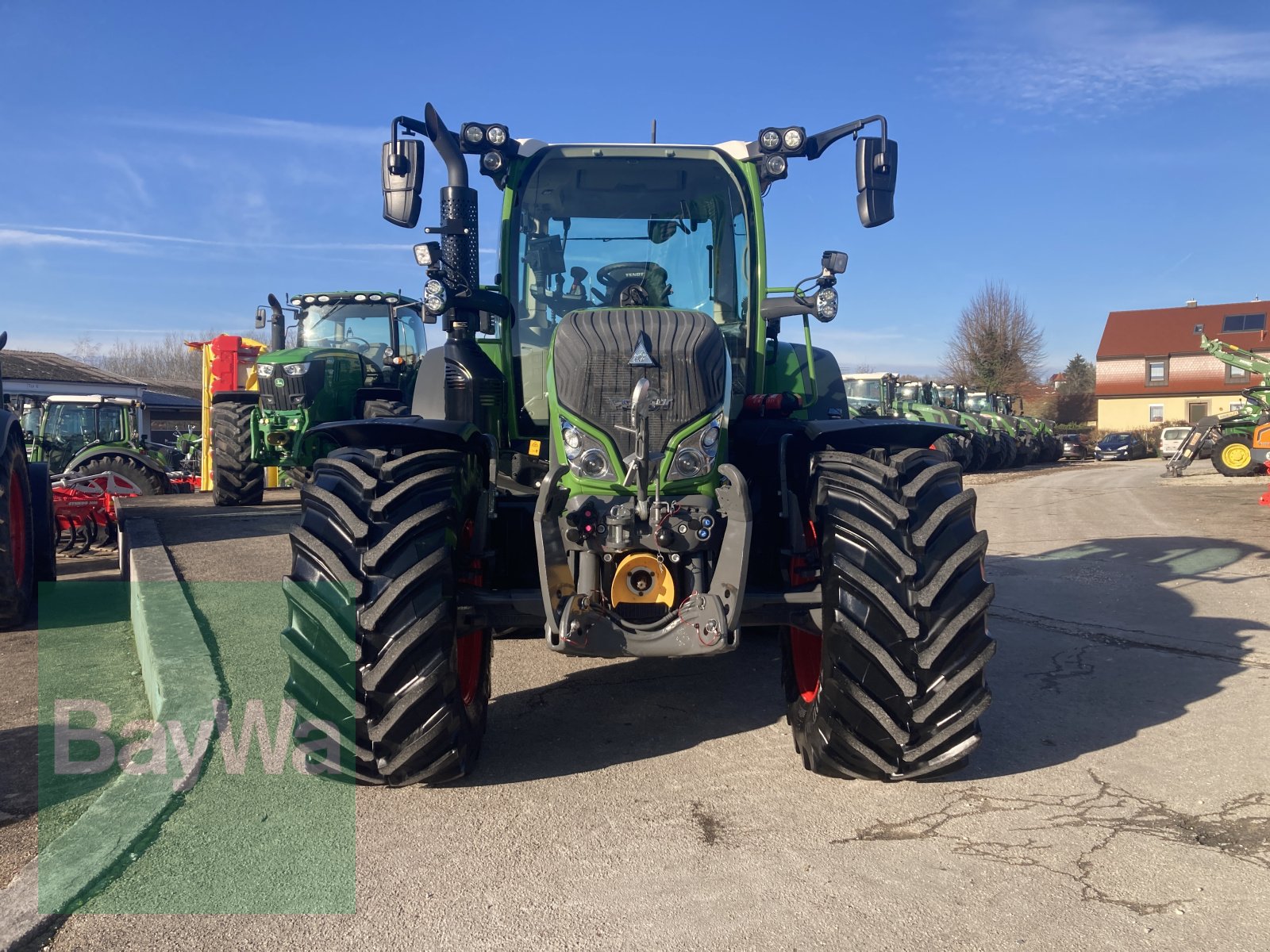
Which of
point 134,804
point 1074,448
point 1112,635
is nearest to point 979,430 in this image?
point 1074,448

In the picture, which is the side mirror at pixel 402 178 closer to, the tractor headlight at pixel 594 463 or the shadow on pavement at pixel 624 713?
the tractor headlight at pixel 594 463

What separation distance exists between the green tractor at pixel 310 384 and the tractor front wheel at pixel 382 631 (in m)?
9.19

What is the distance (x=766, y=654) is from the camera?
623 cm

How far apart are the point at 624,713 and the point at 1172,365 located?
59350mm

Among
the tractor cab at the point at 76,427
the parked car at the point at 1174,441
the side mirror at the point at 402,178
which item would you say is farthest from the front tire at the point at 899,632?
the parked car at the point at 1174,441

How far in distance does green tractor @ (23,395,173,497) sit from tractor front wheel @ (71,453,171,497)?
11mm

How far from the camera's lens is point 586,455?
404cm

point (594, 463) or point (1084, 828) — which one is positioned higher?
point (594, 463)

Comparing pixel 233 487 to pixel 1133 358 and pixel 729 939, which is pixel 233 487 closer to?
pixel 729 939

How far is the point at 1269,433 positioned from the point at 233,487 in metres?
20.8

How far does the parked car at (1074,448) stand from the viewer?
39.5 m

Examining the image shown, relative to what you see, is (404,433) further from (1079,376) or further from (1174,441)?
(1079,376)

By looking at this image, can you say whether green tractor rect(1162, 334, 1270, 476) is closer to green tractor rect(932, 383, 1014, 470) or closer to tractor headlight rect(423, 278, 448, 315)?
green tractor rect(932, 383, 1014, 470)

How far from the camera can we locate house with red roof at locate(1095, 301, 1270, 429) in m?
54.2
